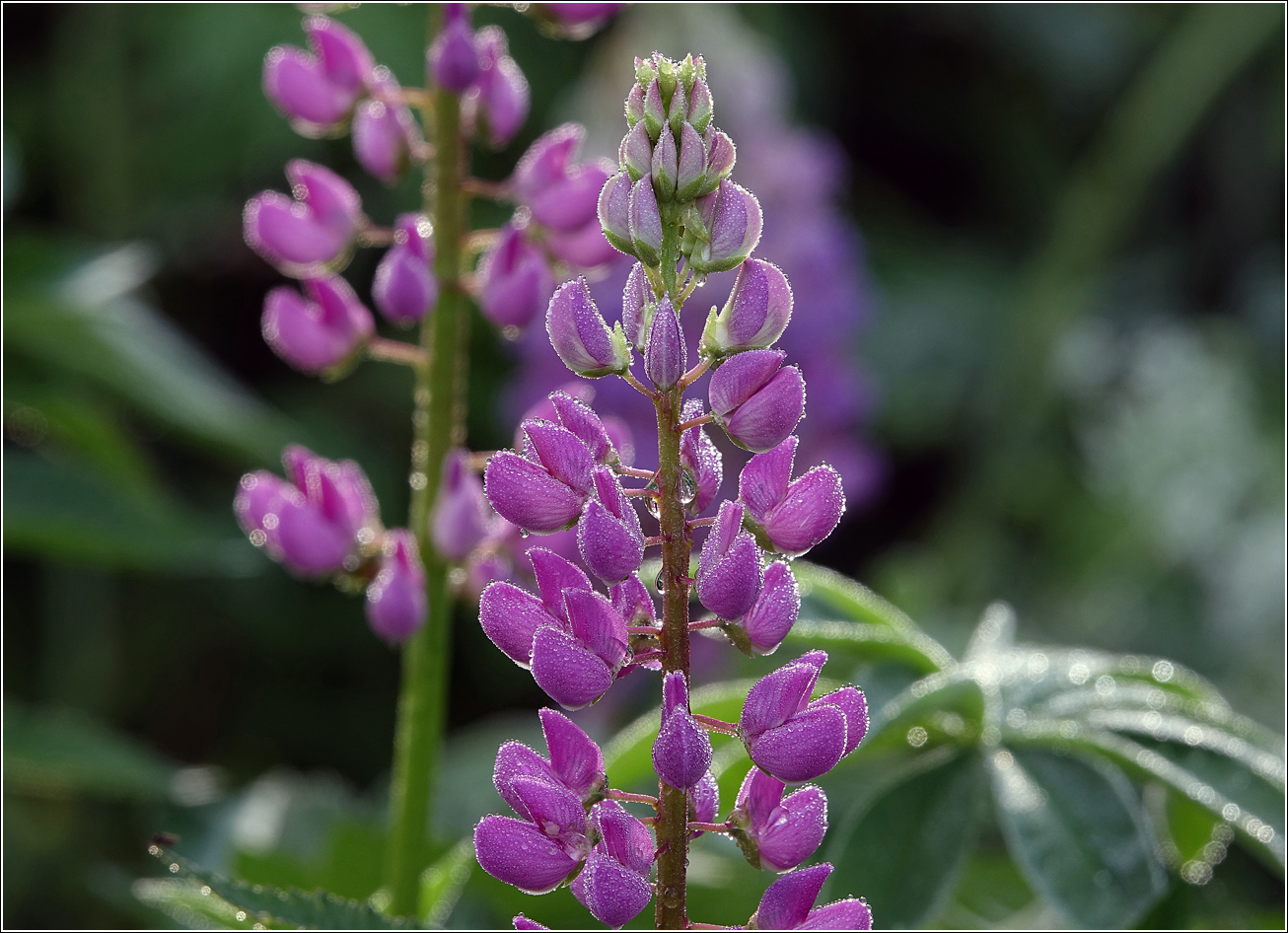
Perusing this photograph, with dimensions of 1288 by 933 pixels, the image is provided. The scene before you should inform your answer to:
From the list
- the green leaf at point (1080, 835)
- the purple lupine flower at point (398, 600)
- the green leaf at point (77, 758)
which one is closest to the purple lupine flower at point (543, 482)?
the purple lupine flower at point (398, 600)

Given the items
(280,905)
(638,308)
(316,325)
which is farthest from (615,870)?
(316,325)

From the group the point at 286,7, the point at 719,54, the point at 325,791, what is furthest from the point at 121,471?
the point at 286,7

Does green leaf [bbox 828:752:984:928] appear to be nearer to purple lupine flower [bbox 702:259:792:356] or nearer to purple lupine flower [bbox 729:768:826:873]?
purple lupine flower [bbox 729:768:826:873]

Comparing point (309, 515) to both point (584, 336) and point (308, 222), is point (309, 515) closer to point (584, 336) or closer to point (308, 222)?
point (308, 222)

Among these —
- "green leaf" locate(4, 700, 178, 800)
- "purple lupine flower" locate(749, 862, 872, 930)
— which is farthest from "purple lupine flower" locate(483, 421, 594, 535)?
"green leaf" locate(4, 700, 178, 800)

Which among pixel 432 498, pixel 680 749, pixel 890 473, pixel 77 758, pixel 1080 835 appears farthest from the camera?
pixel 890 473

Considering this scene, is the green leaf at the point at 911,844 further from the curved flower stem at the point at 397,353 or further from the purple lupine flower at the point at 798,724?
the curved flower stem at the point at 397,353
